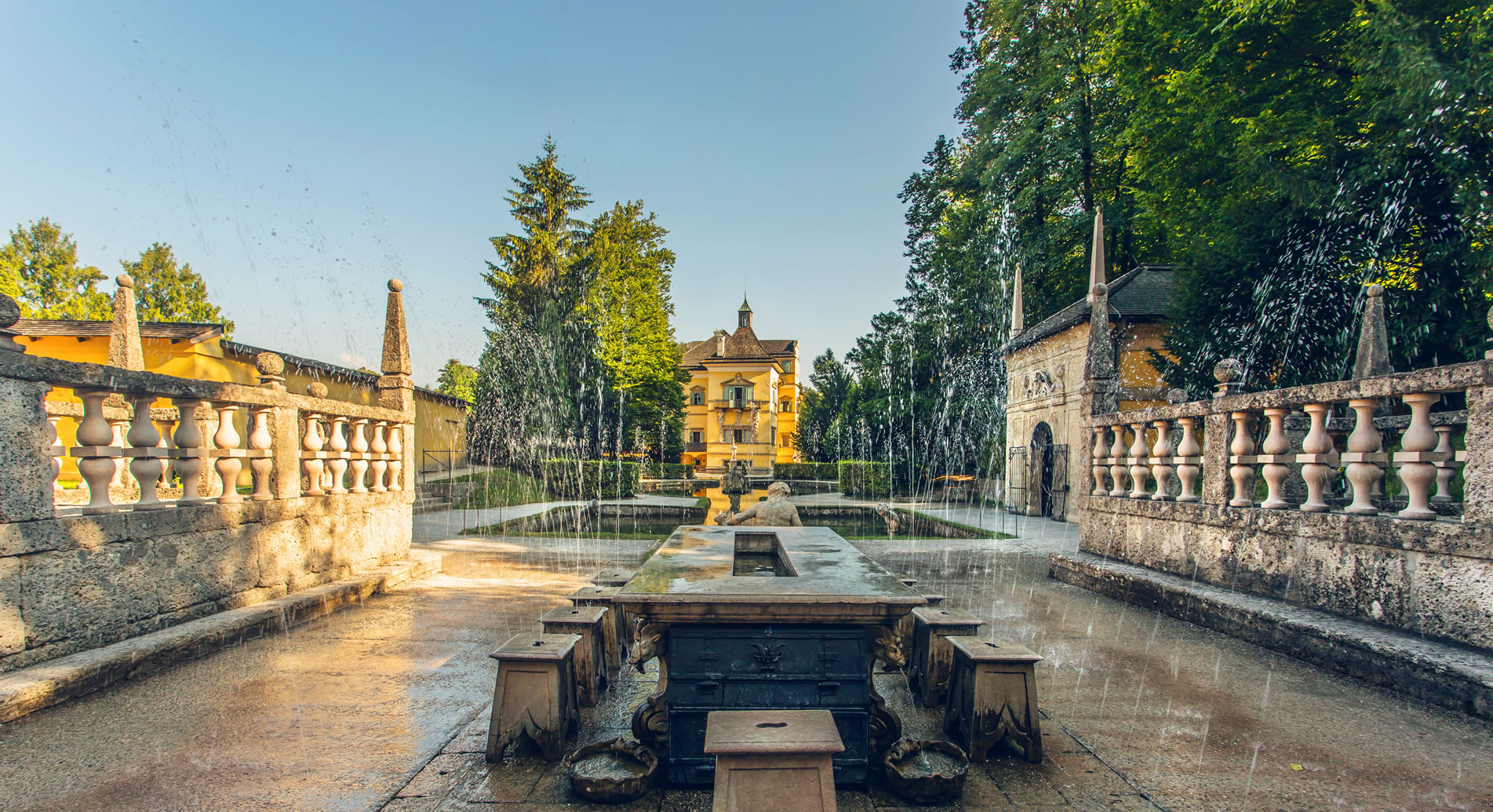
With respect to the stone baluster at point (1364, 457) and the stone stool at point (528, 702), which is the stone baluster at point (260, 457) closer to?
the stone stool at point (528, 702)

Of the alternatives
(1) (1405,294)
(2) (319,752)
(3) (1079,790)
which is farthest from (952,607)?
(1) (1405,294)

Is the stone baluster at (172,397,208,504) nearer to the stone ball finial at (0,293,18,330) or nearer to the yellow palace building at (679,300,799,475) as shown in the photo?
the stone ball finial at (0,293,18,330)

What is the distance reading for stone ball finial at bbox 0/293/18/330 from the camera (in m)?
3.60

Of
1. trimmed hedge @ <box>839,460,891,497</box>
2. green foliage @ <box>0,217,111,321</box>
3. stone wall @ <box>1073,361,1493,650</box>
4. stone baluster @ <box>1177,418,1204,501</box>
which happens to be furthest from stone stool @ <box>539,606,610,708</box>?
green foliage @ <box>0,217,111,321</box>

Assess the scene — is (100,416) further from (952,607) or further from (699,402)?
(699,402)

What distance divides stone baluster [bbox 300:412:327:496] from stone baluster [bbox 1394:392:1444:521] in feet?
29.1

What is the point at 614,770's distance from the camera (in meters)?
2.77

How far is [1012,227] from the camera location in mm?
26375

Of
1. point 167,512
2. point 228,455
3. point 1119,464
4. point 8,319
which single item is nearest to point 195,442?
point 228,455

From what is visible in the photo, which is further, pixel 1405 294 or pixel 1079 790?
pixel 1405 294

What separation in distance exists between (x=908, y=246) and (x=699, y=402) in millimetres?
Answer: 28097

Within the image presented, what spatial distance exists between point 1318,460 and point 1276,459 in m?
0.38

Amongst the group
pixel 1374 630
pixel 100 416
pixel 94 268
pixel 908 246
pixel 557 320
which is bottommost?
pixel 1374 630

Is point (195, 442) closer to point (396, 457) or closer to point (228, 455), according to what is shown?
point (228, 455)
